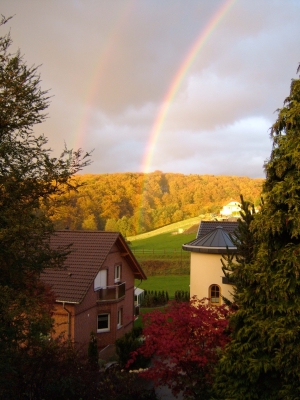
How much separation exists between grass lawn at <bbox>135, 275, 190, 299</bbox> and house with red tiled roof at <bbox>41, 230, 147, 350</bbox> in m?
12.9

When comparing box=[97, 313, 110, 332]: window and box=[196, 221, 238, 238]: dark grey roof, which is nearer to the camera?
box=[97, 313, 110, 332]: window

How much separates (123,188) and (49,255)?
215 ft

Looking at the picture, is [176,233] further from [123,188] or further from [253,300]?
[253,300]

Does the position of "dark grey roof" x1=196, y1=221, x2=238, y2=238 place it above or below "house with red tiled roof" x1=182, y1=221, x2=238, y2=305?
above

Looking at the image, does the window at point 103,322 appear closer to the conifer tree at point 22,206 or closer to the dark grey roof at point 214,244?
the dark grey roof at point 214,244

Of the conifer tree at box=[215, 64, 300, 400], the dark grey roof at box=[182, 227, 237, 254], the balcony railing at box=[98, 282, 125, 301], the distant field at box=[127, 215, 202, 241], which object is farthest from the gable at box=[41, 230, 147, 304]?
the distant field at box=[127, 215, 202, 241]

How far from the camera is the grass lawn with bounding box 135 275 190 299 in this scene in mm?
37438

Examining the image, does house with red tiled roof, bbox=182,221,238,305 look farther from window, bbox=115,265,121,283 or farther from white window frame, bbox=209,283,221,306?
window, bbox=115,265,121,283

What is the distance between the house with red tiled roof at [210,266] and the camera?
65.5 feet

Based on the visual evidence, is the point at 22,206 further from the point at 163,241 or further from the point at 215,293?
the point at 163,241

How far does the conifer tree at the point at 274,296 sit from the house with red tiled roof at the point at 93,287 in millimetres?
9842

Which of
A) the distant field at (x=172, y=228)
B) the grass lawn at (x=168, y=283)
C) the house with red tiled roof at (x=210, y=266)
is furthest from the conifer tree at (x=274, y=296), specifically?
the distant field at (x=172, y=228)

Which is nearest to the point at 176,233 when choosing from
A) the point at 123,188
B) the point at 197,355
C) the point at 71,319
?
the point at 123,188

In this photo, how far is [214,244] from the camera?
20.2m
